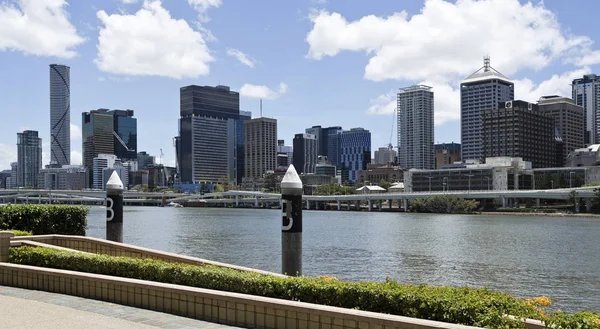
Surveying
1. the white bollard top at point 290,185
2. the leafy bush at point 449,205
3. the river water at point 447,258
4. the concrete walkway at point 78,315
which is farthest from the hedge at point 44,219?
the leafy bush at point 449,205

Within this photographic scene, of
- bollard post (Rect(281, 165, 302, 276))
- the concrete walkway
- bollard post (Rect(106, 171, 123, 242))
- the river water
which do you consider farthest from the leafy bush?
the concrete walkway

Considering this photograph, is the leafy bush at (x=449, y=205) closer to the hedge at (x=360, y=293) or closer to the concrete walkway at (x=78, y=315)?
the hedge at (x=360, y=293)

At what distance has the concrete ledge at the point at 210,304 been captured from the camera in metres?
10.5

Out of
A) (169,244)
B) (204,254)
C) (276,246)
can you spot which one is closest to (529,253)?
(276,246)

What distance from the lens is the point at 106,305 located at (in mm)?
14133

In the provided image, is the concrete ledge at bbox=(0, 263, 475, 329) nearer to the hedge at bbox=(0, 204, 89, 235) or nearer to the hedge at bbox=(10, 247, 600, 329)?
the hedge at bbox=(10, 247, 600, 329)

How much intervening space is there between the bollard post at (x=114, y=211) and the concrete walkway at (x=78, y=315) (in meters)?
13.7

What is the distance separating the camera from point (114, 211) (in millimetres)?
28875

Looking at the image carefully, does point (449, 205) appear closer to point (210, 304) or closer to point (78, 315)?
point (210, 304)

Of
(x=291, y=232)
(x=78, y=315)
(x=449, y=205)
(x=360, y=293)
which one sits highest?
(x=291, y=232)

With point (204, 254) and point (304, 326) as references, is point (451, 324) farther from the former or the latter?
point (204, 254)

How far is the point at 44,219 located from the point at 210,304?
16053mm

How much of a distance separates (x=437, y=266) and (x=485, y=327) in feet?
120

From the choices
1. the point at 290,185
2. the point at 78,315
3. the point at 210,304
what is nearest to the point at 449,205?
the point at 290,185
